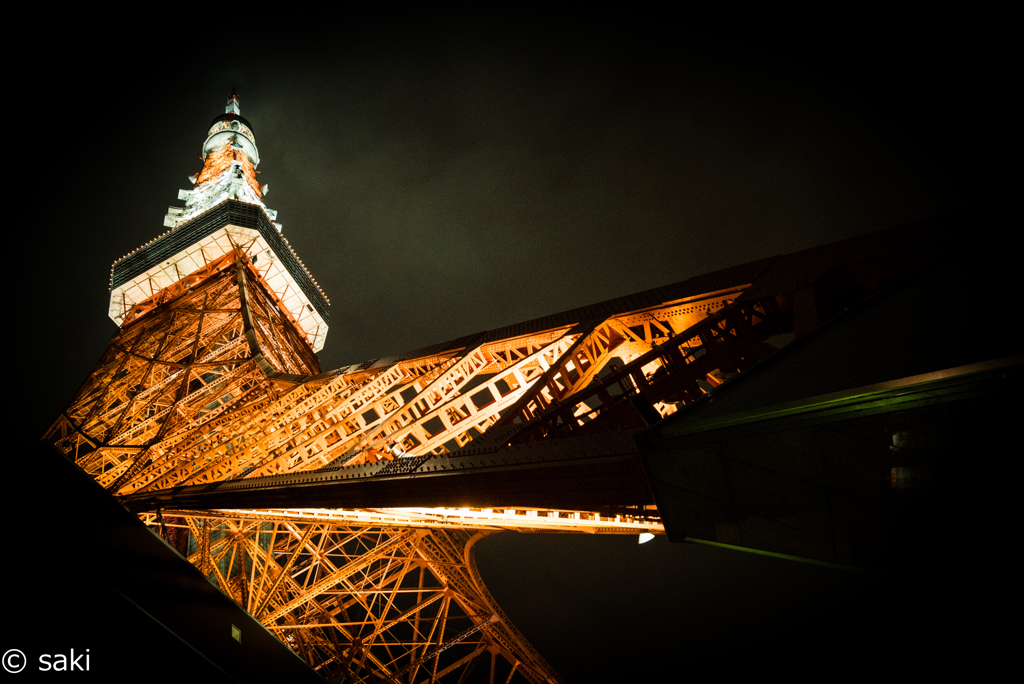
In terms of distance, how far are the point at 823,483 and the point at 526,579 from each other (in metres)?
27.5

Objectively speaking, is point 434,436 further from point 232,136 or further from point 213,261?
point 232,136

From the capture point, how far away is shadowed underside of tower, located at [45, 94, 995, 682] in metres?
4.19

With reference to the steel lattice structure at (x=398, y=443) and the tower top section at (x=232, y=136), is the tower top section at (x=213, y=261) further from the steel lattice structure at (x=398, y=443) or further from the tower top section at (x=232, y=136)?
the tower top section at (x=232, y=136)

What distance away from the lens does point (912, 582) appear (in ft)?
8.99

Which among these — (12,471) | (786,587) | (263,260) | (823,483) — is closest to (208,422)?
(12,471)

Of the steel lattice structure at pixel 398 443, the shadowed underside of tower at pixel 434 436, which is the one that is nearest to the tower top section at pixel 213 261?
the steel lattice structure at pixel 398 443

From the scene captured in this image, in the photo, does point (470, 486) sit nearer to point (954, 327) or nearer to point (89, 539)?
point (89, 539)

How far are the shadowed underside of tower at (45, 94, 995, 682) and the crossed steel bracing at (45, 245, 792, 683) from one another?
29mm

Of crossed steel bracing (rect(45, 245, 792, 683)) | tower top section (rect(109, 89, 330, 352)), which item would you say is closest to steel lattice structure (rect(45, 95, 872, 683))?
crossed steel bracing (rect(45, 245, 792, 683))

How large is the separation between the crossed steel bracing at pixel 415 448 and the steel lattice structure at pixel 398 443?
28mm

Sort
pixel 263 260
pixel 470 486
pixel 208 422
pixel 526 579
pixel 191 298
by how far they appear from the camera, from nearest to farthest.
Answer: pixel 470 486 → pixel 208 422 → pixel 526 579 → pixel 191 298 → pixel 263 260

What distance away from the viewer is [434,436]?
311 inches

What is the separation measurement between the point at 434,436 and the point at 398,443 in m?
1.57

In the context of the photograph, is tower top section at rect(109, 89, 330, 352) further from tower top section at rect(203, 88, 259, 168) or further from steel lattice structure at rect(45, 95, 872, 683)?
tower top section at rect(203, 88, 259, 168)
